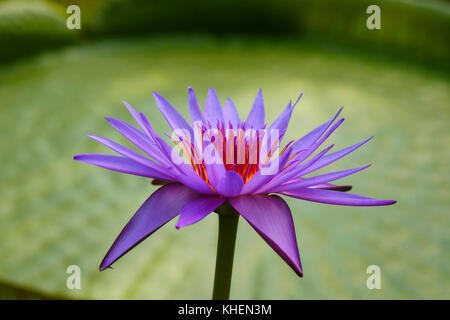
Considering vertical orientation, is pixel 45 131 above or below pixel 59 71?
below

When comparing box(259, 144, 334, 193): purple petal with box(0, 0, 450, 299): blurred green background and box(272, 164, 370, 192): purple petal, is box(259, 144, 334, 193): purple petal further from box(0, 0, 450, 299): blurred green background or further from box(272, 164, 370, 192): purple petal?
box(0, 0, 450, 299): blurred green background

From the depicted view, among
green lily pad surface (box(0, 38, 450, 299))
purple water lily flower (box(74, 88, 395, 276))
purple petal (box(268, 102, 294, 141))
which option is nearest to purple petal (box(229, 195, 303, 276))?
purple water lily flower (box(74, 88, 395, 276))

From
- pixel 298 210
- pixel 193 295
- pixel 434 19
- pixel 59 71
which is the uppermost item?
pixel 434 19

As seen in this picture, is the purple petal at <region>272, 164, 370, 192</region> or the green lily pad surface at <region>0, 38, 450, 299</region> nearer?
the purple petal at <region>272, 164, 370, 192</region>

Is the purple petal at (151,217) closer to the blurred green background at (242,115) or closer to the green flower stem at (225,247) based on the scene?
the green flower stem at (225,247)

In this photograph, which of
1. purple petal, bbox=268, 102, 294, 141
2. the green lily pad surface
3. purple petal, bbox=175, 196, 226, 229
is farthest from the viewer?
the green lily pad surface

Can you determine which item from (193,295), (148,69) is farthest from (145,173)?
(148,69)
